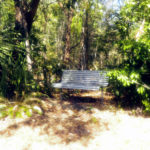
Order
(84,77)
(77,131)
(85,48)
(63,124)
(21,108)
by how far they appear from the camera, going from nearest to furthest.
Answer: (77,131) < (63,124) < (21,108) < (84,77) < (85,48)

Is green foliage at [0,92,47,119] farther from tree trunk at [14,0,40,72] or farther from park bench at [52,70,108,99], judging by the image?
tree trunk at [14,0,40,72]

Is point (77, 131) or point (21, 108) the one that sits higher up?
point (21, 108)

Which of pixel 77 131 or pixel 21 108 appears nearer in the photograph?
pixel 77 131

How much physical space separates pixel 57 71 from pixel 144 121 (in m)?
3.72

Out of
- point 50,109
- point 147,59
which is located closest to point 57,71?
point 50,109

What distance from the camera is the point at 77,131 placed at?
3.18 meters

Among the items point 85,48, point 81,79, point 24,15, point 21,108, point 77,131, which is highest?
point 24,15

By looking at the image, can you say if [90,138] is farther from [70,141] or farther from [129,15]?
[129,15]

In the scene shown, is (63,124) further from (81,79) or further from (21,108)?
(81,79)

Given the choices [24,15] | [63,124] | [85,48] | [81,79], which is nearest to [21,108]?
[63,124]

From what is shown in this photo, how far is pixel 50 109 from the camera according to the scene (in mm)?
4250

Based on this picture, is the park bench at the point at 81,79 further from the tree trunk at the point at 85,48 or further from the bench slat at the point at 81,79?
the tree trunk at the point at 85,48

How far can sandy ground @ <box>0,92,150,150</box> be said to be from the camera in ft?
8.50

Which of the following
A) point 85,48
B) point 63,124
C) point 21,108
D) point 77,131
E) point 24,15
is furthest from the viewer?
point 85,48
